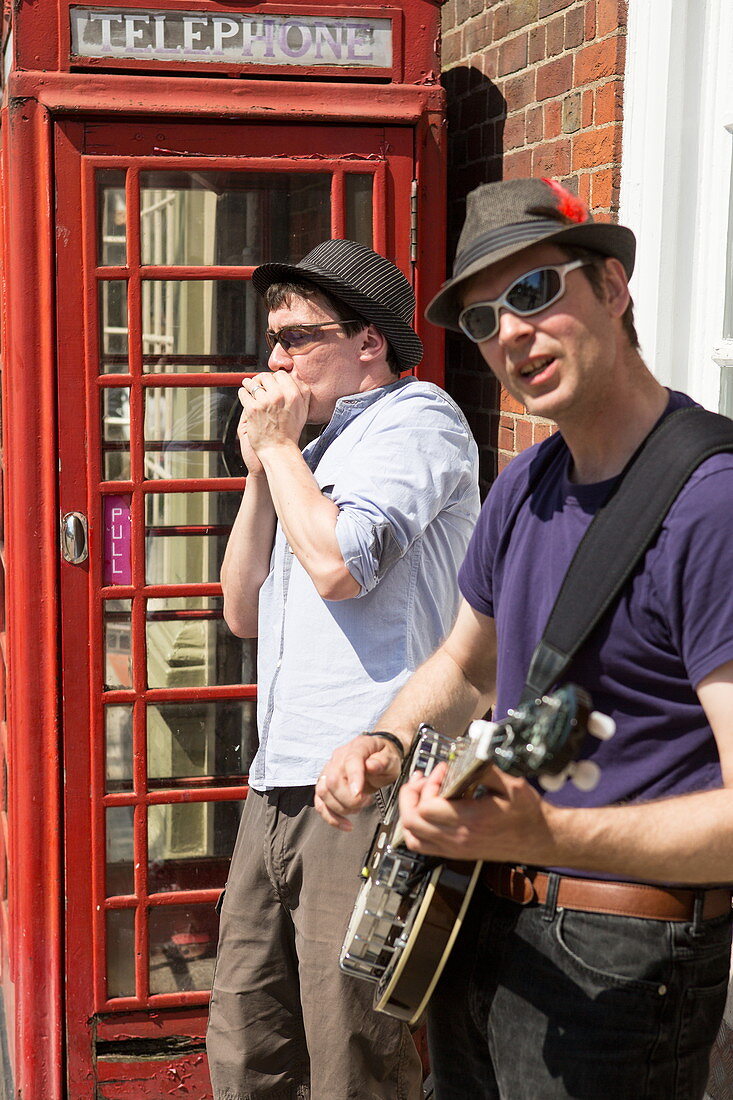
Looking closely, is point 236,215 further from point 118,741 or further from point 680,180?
point 118,741

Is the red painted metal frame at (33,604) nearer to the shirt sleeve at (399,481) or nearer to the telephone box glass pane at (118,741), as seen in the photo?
the telephone box glass pane at (118,741)

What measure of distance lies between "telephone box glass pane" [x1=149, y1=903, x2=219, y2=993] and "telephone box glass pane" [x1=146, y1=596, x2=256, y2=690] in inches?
25.0

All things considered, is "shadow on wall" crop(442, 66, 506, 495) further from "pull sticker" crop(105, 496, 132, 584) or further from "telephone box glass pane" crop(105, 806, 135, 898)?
"telephone box glass pane" crop(105, 806, 135, 898)

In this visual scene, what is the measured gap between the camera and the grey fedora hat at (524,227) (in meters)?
1.66

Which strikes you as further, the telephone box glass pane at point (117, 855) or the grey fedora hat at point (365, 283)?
the telephone box glass pane at point (117, 855)

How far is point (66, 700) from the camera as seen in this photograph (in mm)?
3260

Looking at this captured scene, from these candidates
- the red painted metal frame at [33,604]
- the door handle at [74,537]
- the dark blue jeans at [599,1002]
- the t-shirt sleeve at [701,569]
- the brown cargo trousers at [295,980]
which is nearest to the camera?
the t-shirt sleeve at [701,569]

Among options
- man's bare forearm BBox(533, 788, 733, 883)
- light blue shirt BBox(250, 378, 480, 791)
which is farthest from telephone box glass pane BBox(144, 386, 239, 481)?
man's bare forearm BBox(533, 788, 733, 883)

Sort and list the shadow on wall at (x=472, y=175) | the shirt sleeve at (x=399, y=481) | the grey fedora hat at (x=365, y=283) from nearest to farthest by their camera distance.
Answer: the shirt sleeve at (x=399, y=481), the grey fedora hat at (x=365, y=283), the shadow on wall at (x=472, y=175)

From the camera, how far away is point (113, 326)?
3.17 m

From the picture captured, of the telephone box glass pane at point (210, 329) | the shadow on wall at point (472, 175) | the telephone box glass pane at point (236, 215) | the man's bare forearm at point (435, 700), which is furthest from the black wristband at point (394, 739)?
the shadow on wall at point (472, 175)

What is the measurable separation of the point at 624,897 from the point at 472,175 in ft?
8.79

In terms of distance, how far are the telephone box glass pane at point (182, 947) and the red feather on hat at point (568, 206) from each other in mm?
2367

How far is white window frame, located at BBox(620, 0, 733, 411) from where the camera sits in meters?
2.75
